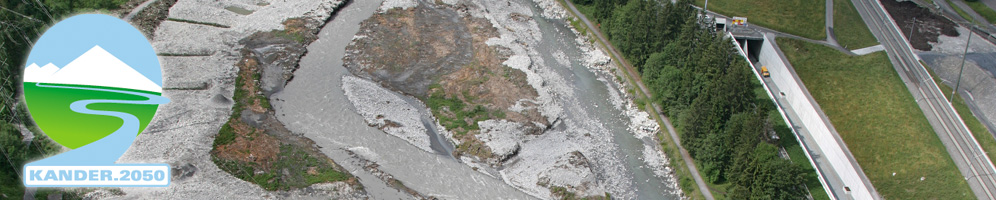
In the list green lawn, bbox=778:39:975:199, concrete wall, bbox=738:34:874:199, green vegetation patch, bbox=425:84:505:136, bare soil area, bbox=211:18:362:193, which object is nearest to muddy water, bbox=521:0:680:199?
green vegetation patch, bbox=425:84:505:136

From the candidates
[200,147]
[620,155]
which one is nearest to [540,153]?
[620,155]

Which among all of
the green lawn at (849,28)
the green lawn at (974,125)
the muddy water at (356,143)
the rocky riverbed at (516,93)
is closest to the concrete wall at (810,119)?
the green lawn at (849,28)

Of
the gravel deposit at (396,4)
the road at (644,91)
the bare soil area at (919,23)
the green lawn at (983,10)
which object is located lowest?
the green lawn at (983,10)

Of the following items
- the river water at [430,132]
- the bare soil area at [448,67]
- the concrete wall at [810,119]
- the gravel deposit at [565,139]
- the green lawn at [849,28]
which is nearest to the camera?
the concrete wall at [810,119]

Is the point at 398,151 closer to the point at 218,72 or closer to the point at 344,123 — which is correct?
the point at 344,123

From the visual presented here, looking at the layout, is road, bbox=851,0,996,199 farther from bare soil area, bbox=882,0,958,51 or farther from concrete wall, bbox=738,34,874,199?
concrete wall, bbox=738,34,874,199

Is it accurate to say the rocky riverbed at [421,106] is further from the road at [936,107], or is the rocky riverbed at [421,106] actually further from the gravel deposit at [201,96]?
the road at [936,107]

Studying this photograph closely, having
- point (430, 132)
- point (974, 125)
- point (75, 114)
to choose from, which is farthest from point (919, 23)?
point (75, 114)

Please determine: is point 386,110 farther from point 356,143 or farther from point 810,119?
point 810,119
